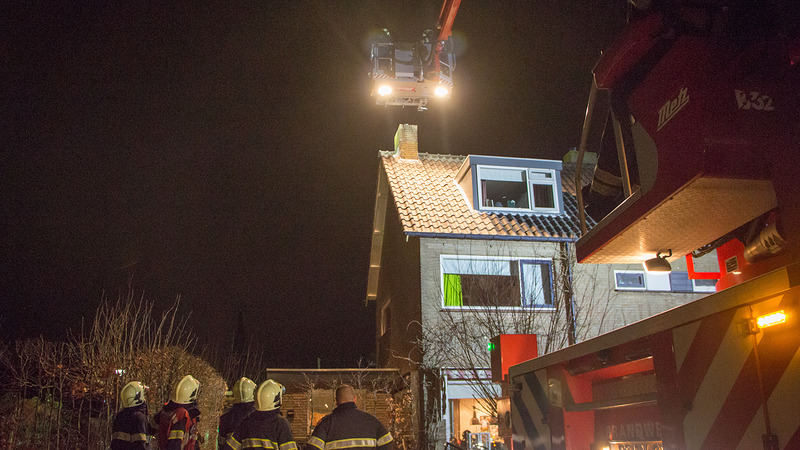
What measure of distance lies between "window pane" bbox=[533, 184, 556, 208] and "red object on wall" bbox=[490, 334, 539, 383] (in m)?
11.9

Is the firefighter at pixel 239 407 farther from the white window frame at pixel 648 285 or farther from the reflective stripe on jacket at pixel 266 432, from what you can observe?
the white window frame at pixel 648 285

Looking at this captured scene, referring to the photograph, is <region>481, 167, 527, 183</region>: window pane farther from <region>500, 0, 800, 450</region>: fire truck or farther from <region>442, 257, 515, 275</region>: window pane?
<region>500, 0, 800, 450</region>: fire truck

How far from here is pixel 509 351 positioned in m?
5.54

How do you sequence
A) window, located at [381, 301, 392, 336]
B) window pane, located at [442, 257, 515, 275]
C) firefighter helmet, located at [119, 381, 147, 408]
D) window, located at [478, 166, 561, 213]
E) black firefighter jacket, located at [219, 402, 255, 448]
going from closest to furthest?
firefighter helmet, located at [119, 381, 147, 408]
black firefighter jacket, located at [219, 402, 255, 448]
window pane, located at [442, 257, 515, 275]
window, located at [478, 166, 561, 213]
window, located at [381, 301, 392, 336]

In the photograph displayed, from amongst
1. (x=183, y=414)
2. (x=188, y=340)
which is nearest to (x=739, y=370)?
(x=183, y=414)

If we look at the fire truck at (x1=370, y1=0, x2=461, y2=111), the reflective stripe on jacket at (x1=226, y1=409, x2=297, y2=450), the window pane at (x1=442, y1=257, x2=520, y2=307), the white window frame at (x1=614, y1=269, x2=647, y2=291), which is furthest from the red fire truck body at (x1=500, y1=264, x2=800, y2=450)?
the fire truck at (x1=370, y1=0, x2=461, y2=111)

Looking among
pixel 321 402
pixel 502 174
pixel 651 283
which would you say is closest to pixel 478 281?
pixel 502 174

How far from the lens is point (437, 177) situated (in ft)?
61.1

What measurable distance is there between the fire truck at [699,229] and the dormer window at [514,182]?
41.1 ft

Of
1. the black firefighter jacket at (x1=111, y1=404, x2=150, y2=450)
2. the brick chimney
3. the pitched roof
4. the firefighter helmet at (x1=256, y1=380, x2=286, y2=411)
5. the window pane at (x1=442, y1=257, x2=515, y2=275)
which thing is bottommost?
the black firefighter jacket at (x1=111, y1=404, x2=150, y2=450)

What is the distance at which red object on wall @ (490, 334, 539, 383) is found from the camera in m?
5.50

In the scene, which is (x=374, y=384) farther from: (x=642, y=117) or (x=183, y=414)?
(x=642, y=117)

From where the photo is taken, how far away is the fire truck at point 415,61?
1577cm

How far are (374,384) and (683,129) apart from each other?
1387 cm
